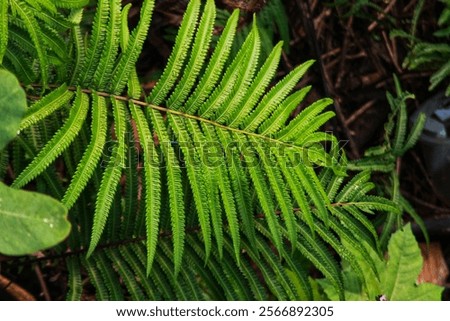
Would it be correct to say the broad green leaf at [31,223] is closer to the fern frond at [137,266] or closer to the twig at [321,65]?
the fern frond at [137,266]

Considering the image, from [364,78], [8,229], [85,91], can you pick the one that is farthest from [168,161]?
[364,78]

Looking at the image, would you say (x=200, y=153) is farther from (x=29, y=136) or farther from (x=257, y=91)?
(x=29, y=136)

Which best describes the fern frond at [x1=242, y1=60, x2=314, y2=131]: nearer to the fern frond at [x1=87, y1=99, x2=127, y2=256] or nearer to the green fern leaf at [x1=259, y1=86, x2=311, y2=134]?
the green fern leaf at [x1=259, y1=86, x2=311, y2=134]

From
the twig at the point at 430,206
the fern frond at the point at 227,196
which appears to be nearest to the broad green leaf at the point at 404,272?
the twig at the point at 430,206

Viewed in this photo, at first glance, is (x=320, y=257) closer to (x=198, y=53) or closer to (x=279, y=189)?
(x=279, y=189)

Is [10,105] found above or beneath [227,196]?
above

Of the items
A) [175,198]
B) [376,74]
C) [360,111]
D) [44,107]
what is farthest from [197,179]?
[376,74]
